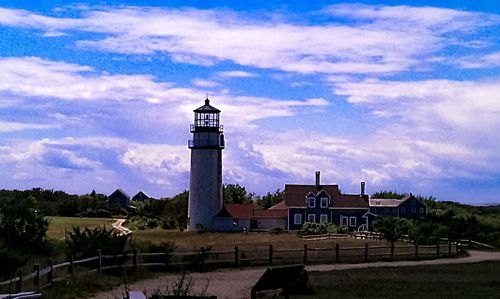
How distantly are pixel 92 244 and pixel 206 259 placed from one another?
23.5ft

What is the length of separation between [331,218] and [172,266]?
4728cm

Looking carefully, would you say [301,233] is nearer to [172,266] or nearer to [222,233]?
[222,233]

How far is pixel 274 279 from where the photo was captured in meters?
17.3

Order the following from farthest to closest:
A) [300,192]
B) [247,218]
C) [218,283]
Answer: [300,192]
[247,218]
[218,283]

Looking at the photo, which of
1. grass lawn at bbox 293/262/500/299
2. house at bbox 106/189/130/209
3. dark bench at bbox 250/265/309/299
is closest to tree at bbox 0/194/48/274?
grass lawn at bbox 293/262/500/299

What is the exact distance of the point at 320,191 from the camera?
7800cm

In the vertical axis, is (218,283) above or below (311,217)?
below

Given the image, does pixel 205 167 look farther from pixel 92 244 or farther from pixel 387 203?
pixel 92 244

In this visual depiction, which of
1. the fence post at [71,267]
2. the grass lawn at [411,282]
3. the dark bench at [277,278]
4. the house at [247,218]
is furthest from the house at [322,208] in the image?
the dark bench at [277,278]

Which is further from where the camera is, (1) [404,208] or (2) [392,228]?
(1) [404,208]

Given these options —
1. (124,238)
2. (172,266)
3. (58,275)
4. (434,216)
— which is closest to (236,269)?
(172,266)

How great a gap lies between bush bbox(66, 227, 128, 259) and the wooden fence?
0.48m

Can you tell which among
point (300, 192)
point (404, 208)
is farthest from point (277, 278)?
point (404, 208)

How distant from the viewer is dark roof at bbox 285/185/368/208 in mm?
77875
